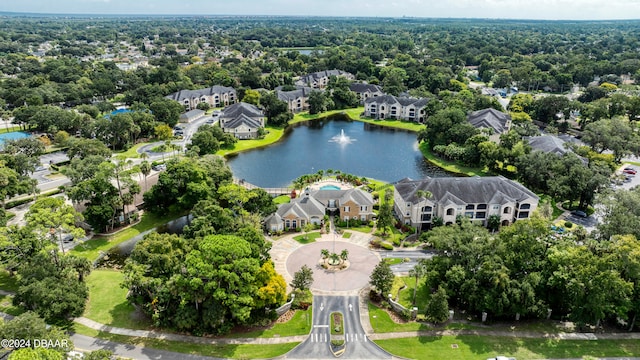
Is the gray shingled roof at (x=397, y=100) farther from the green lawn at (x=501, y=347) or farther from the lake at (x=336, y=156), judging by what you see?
the green lawn at (x=501, y=347)

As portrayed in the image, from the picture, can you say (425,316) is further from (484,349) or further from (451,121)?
(451,121)

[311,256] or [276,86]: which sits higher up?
[276,86]

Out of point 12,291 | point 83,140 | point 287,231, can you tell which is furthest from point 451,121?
point 12,291

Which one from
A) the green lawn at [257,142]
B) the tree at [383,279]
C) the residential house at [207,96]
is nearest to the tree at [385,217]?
the tree at [383,279]

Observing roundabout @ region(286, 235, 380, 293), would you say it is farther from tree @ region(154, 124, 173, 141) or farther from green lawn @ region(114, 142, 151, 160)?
tree @ region(154, 124, 173, 141)

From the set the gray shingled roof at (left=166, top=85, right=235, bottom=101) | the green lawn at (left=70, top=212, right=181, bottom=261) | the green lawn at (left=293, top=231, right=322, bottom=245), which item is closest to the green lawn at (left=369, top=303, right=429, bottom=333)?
the green lawn at (left=293, top=231, right=322, bottom=245)

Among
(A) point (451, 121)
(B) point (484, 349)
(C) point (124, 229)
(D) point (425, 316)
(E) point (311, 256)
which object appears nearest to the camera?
(B) point (484, 349)
